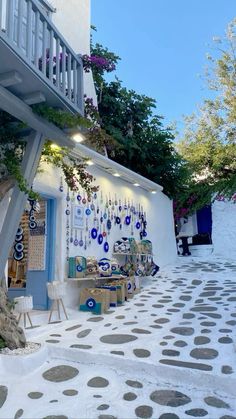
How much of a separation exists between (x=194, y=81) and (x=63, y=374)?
1576 centimetres

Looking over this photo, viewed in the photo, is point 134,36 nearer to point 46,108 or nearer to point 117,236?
point 117,236

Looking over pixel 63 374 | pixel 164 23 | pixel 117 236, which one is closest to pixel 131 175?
pixel 117 236

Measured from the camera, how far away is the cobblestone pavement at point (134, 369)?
293cm

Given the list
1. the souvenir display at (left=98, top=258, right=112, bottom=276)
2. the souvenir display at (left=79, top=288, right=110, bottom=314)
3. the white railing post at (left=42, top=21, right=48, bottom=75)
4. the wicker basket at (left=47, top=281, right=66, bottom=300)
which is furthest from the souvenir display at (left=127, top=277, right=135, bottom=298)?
the white railing post at (left=42, top=21, right=48, bottom=75)

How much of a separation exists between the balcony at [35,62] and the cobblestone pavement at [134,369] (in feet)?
10.4

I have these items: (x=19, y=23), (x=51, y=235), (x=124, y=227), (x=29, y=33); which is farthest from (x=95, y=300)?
(x=19, y=23)

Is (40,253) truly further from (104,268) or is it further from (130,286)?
(130,286)

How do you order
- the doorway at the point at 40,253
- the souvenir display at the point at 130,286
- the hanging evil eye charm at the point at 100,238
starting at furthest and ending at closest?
the hanging evil eye charm at the point at 100,238 < the souvenir display at the point at 130,286 < the doorway at the point at 40,253

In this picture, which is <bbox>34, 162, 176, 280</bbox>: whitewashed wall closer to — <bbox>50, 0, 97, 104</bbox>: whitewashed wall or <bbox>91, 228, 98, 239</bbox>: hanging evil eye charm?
<bbox>91, 228, 98, 239</bbox>: hanging evil eye charm

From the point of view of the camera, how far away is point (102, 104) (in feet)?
33.8

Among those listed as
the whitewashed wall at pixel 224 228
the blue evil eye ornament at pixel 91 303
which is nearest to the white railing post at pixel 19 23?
the blue evil eye ornament at pixel 91 303

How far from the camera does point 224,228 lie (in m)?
12.7

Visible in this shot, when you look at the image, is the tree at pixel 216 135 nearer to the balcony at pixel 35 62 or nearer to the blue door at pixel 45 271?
the blue door at pixel 45 271

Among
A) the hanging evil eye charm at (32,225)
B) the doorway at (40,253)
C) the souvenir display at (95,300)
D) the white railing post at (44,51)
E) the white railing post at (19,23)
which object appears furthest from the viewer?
the hanging evil eye charm at (32,225)
